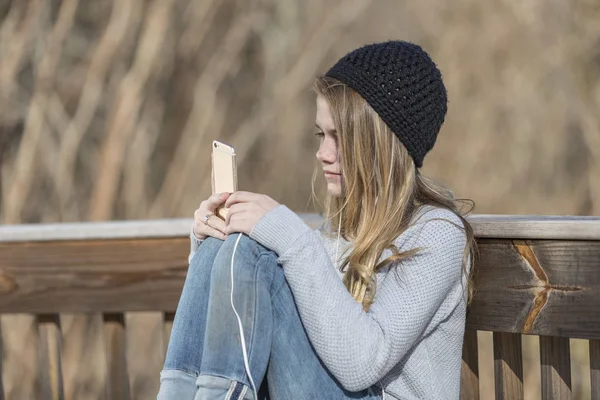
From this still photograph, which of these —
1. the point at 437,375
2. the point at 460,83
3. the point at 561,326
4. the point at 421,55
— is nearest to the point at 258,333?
the point at 437,375

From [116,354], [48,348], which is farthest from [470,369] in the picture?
[48,348]

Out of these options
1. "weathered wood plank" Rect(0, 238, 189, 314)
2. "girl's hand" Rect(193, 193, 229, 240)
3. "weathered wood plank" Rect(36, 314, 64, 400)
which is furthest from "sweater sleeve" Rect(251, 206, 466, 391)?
"weathered wood plank" Rect(36, 314, 64, 400)

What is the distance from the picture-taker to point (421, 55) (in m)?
1.77

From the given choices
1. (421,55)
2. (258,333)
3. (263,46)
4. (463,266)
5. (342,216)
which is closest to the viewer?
(258,333)

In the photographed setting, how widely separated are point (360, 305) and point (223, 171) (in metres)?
0.40

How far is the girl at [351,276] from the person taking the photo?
5.04 ft

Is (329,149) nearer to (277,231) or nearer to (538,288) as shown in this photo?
(277,231)

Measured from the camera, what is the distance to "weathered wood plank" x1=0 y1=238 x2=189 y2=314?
2162 mm

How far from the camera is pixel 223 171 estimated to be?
176 cm

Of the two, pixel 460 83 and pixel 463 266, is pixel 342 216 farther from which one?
pixel 460 83

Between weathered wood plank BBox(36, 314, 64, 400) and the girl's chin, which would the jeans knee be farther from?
weathered wood plank BBox(36, 314, 64, 400)

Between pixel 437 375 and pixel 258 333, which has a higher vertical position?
pixel 258 333

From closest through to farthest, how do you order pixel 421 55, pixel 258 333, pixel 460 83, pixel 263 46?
pixel 258 333 < pixel 421 55 < pixel 460 83 < pixel 263 46

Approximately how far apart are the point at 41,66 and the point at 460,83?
187 centimetres
